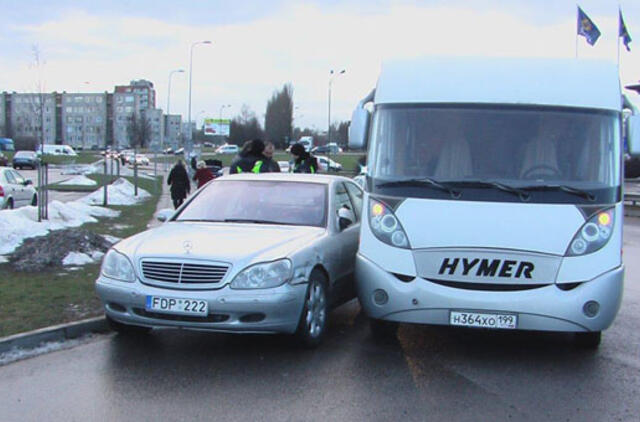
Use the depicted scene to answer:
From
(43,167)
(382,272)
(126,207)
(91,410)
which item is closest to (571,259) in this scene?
(382,272)

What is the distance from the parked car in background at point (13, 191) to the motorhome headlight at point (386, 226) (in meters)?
13.1

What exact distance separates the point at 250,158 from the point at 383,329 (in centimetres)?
551

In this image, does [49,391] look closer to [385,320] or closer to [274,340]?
[274,340]

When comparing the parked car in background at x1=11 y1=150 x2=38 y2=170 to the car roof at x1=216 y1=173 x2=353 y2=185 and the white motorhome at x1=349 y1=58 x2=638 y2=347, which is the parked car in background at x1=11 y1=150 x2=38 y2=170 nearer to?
the car roof at x1=216 y1=173 x2=353 y2=185

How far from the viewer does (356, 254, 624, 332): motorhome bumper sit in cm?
561

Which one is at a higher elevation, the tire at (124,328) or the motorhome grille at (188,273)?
the motorhome grille at (188,273)

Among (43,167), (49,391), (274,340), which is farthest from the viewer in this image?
(43,167)

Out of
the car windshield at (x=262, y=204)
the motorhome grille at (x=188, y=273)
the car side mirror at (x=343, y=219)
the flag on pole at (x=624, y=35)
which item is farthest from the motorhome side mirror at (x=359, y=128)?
the flag on pole at (x=624, y=35)

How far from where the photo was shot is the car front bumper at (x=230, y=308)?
5.62 meters

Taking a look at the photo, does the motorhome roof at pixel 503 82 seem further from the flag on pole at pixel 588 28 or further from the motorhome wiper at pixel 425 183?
the flag on pole at pixel 588 28

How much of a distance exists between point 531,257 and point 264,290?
2128 mm

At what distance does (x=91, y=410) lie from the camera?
4.73 m

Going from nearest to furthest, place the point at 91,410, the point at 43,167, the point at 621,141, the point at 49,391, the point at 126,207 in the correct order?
the point at 91,410, the point at 49,391, the point at 621,141, the point at 43,167, the point at 126,207

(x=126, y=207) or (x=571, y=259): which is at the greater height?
(x=571, y=259)
